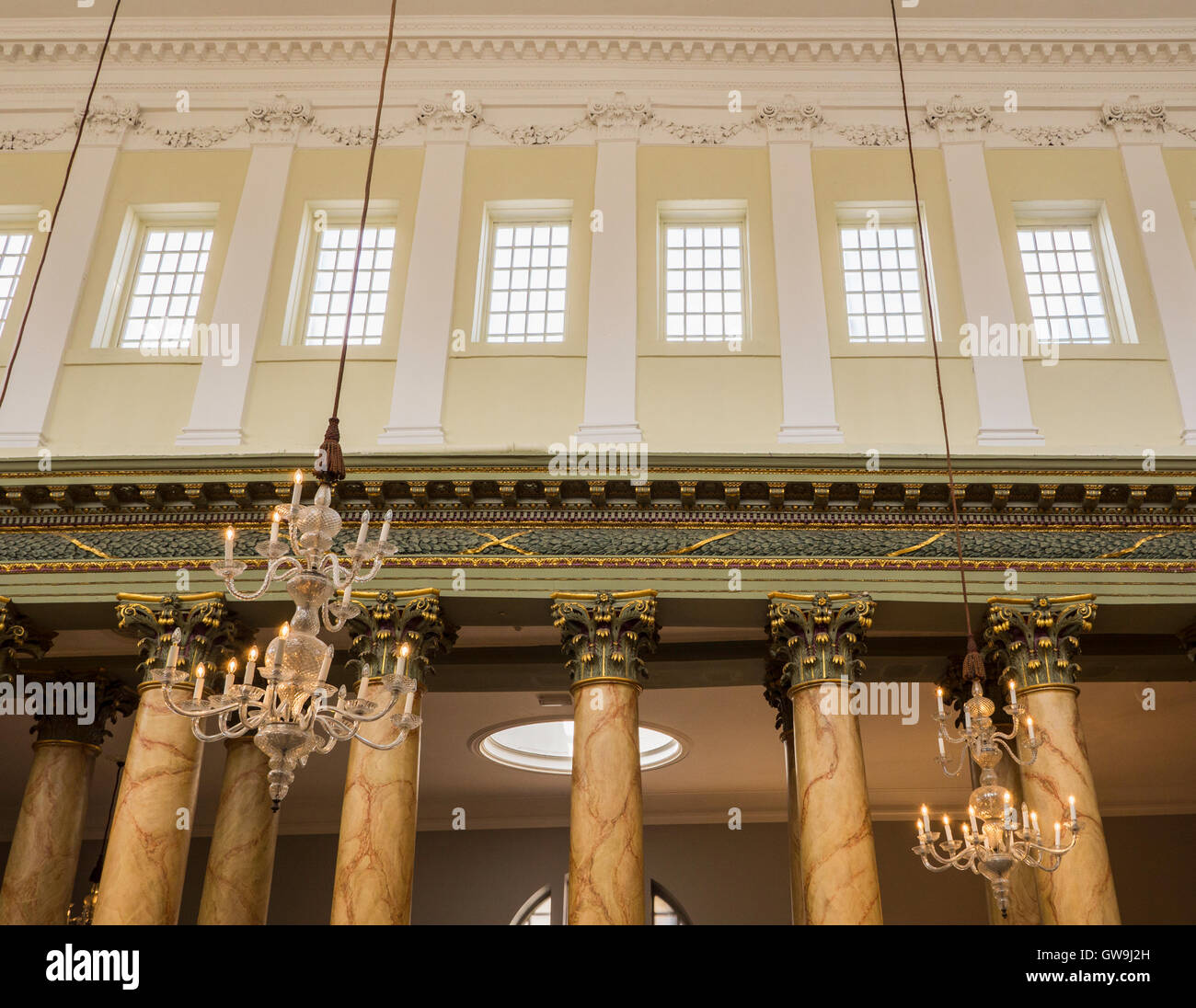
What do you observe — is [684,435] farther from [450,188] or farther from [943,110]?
[943,110]

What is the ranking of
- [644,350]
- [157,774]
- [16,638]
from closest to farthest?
[157,774], [16,638], [644,350]

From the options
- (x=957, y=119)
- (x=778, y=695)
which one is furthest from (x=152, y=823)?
(x=957, y=119)

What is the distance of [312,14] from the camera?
12.9 m

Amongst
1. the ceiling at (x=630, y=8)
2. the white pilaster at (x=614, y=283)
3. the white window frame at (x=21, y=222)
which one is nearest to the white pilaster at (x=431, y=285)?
the ceiling at (x=630, y=8)

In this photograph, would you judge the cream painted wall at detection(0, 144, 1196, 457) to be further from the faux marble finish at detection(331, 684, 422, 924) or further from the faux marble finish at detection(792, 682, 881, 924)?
the faux marble finish at detection(331, 684, 422, 924)

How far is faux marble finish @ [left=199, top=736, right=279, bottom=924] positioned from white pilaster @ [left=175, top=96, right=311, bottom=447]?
2.96m

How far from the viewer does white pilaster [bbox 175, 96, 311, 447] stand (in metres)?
11.2

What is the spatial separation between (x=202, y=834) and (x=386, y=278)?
10137mm

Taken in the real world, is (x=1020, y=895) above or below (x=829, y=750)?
below

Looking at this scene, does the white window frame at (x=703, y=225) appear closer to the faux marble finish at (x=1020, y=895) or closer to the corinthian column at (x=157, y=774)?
the faux marble finish at (x=1020, y=895)

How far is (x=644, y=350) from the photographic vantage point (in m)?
11.5

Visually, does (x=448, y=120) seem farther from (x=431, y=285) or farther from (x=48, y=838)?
(x=48, y=838)

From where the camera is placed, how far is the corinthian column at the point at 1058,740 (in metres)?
9.05

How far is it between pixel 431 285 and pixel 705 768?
798 cm
